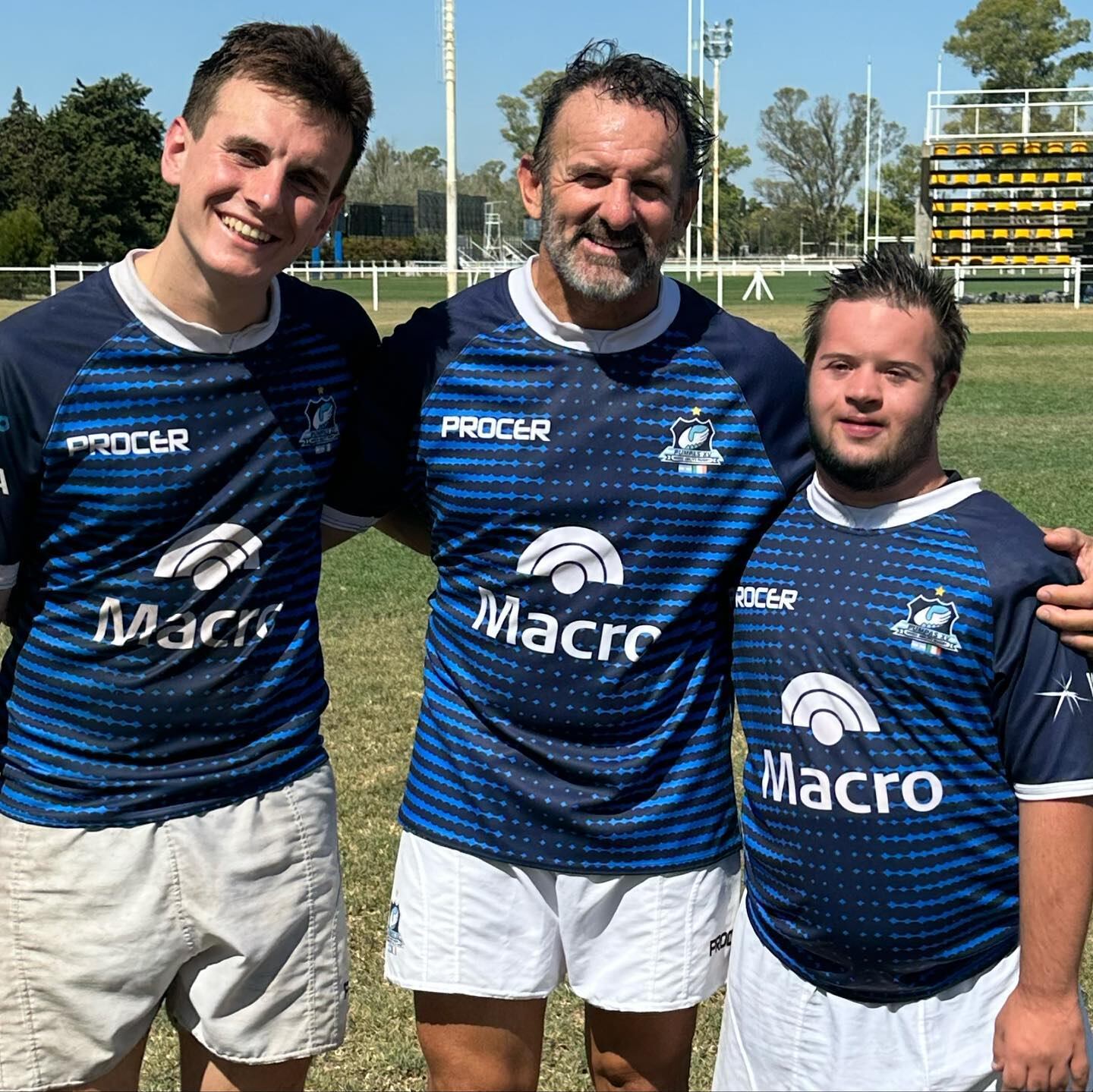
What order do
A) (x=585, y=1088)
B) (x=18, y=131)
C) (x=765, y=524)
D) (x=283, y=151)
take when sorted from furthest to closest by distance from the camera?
(x=18, y=131)
(x=585, y=1088)
(x=765, y=524)
(x=283, y=151)

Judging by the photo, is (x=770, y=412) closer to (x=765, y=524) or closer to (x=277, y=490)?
(x=765, y=524)

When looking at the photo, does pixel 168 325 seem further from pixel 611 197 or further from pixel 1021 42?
pixel 1021 42

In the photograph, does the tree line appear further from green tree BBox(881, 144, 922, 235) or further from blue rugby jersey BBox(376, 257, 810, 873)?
blue rugby jersey BBox(376, 257, 810, 873)

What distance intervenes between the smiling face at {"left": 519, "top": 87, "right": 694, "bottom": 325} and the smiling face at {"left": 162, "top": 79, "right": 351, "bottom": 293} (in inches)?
19.4

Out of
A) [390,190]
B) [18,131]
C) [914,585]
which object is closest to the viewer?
[914,585]

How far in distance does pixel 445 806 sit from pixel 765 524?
2.88ft

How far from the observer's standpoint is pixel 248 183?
279 centimetres

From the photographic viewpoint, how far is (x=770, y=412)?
309 cm

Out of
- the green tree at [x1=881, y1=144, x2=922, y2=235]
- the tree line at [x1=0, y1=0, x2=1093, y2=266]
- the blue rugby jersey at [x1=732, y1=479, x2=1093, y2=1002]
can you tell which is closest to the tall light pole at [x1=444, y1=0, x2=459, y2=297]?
the tree line at [x1=0, y1=0, x2=1093, y2=266]

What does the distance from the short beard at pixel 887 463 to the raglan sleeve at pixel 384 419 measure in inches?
34.9

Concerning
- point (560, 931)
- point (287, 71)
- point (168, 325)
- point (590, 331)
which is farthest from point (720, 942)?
point (287, 71)

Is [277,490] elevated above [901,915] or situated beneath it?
elevated above

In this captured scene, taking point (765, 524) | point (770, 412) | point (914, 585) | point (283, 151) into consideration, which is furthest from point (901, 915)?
point (283, 151)

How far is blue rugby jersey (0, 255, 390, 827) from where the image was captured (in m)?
2.75
